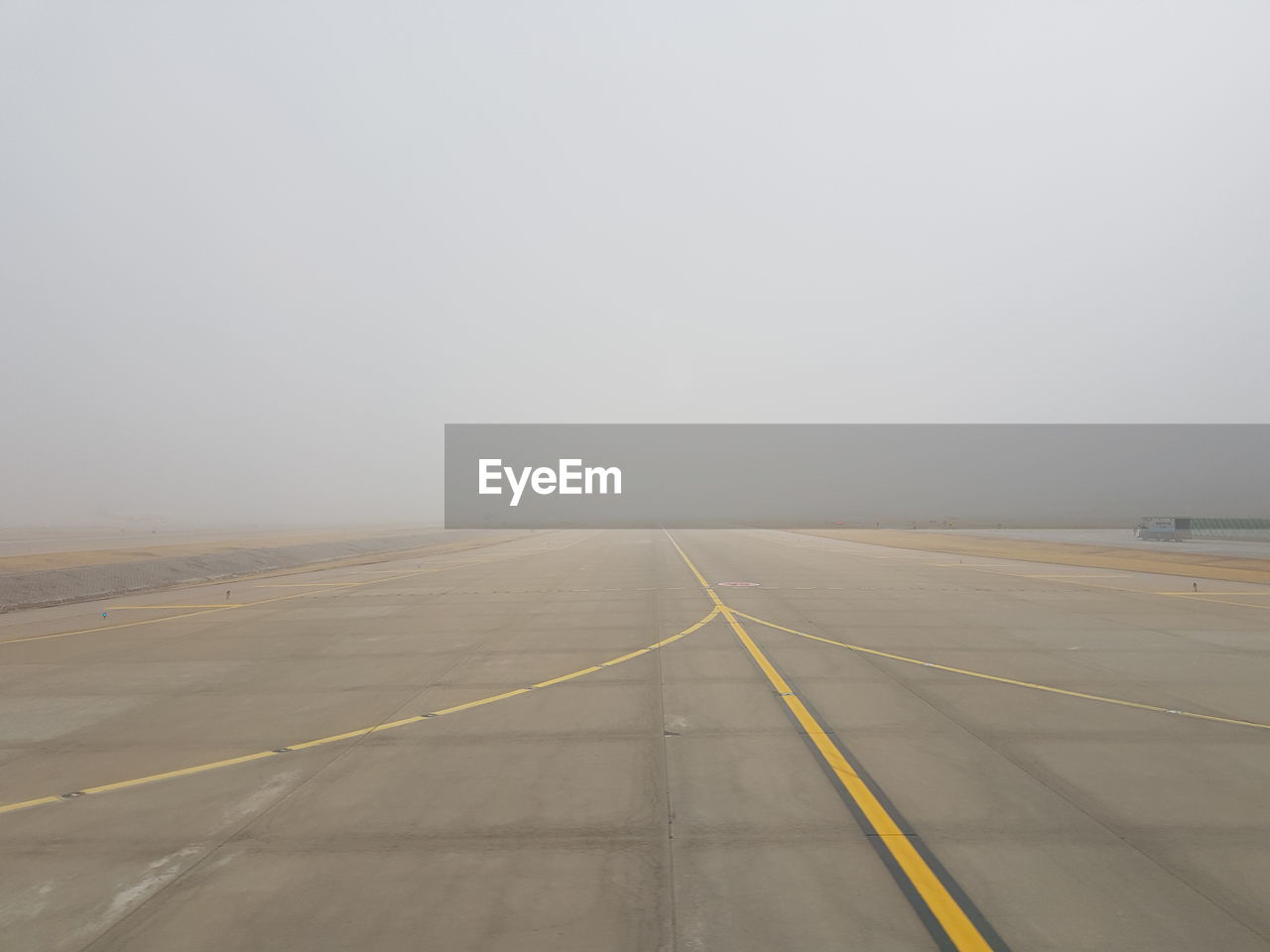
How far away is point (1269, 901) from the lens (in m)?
4.35

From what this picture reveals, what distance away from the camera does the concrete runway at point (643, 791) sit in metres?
4.21

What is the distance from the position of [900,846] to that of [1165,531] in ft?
→ 219

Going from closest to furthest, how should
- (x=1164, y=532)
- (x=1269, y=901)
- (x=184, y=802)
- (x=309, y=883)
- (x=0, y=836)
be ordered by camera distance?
(x=1269, y=901)
(x=309, y=883)
(x=0, y=836)
(x=184, y=802)
(x=1164, y=532)

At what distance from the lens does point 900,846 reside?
16.5ft

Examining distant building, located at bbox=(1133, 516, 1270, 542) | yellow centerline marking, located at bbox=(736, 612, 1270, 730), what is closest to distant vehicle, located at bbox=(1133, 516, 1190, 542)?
distant building, located at bbox=(1133, 516, 1270, 542)

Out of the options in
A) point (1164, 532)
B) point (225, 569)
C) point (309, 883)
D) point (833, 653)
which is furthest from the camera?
point (1164, 532)

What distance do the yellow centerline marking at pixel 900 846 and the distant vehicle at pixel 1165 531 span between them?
62.7m

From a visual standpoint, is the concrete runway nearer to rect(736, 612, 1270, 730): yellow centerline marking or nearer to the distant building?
rect(736, 612, 1270, 730): yellow centerline marking

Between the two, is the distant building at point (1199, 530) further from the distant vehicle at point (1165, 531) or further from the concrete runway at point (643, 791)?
the concrete runway at point (643, 791)

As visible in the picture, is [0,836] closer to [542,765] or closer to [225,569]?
[542,765]

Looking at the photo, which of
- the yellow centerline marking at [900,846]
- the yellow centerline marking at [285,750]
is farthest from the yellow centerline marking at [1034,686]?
the yellow centerline marking at [285,750]

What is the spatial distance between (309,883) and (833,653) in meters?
9.67

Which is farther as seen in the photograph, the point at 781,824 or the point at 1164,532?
the point at 1164,532

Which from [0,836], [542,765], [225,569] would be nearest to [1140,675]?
[542,765]
